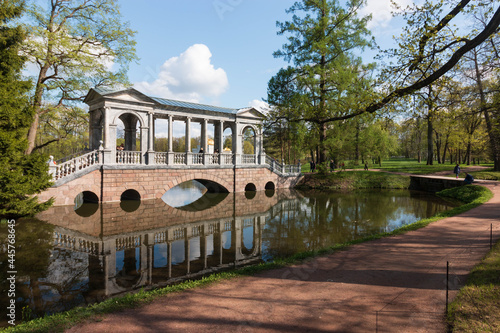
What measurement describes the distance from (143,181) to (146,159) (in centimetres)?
146

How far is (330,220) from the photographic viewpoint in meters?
12.7

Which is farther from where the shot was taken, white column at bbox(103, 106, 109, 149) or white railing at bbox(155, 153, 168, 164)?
white railing at bbox(155, 153, 168, 164)

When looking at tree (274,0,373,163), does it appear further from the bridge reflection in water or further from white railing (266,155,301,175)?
the bridge reflection in water

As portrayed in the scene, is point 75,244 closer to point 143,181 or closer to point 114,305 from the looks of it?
point 114,305

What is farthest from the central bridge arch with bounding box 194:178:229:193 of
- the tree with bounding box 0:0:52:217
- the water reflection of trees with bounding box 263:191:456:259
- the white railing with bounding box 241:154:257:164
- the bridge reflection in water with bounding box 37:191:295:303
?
the tree with bounding box 0:0:52:217

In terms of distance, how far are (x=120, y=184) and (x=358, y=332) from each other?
51.9ft

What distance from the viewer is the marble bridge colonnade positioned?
49.9ft

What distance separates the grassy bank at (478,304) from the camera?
3330 mm

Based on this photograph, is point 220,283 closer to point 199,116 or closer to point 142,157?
point 142,157

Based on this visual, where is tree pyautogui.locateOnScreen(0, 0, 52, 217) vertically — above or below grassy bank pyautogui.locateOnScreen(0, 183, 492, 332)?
above

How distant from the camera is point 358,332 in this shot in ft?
11.1

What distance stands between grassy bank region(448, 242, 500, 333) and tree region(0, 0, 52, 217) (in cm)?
1193

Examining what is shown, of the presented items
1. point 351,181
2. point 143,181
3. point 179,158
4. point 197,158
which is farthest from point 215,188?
point 351,181

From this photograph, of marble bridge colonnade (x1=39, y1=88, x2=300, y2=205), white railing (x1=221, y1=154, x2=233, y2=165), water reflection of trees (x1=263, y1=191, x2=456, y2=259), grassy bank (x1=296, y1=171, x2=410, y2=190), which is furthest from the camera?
grassy bank (x1=296, y1=171, x2=410, y2=190)
